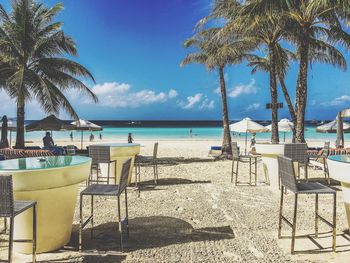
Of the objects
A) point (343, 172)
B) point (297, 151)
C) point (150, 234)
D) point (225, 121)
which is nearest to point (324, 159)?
point (297, 151)

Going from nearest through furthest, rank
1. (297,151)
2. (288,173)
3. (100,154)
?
(288,173), (100,154), (297,151)

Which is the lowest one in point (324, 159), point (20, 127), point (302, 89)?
point (324, 159)

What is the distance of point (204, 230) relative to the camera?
4.46m

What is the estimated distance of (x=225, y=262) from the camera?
133 inches

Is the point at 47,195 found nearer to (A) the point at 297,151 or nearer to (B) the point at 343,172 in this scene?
(B) the point at 343,172

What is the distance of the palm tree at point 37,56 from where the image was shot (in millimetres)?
11946

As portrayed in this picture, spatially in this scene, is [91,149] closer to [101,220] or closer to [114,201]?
[114,201]

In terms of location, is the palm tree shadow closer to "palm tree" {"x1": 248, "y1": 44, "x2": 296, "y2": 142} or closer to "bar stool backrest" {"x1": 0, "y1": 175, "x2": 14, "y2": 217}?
"bar stool backrest" {"x1": 0, "y1": 175, "x2": 14, "y2": 217}

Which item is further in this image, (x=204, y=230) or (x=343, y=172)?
(x=204, y=230)

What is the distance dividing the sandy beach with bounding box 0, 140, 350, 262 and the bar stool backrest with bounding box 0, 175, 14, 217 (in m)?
0.94

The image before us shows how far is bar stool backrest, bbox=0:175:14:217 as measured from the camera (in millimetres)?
2740

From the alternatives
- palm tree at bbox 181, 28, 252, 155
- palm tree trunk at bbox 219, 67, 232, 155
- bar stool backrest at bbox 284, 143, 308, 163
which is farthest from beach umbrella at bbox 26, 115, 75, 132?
bar stool backrest at bbox 284, 143, 308, 163

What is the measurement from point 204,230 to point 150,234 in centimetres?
77

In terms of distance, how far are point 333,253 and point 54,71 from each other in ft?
39.3
